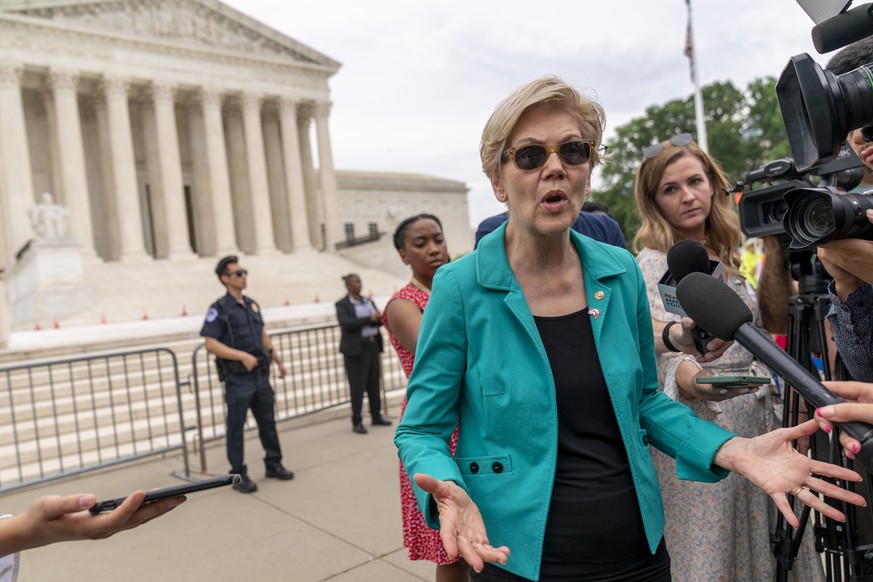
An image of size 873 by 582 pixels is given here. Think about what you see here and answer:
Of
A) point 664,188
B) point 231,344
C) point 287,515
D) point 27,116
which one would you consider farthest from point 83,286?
point 664,188

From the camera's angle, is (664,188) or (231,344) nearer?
(664,188)

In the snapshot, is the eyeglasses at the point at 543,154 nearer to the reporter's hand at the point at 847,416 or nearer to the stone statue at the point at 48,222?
the reporter's hand at the point at 847,416

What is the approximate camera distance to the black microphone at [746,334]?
112 cm

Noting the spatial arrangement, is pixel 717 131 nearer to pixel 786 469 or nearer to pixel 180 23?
pixel 180 23

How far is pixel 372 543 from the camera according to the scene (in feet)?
14.9

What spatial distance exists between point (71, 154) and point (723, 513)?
1305 inches

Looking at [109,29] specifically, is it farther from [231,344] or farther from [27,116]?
[231,344]

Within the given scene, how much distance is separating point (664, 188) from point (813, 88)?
1594mm

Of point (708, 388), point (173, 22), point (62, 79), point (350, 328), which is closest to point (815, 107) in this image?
point (708, 388)

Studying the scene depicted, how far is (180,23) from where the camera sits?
109ft

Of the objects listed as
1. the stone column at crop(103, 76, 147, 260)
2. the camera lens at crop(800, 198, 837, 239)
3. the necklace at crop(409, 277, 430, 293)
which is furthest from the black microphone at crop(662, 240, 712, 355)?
the stone column at crop(103, 76, 147, 260)

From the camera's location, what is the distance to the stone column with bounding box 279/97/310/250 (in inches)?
1437

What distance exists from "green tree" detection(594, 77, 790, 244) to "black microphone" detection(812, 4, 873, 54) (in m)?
45.1

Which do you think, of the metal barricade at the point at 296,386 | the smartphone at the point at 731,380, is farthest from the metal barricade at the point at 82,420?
the smartphone at the point at 731,380
